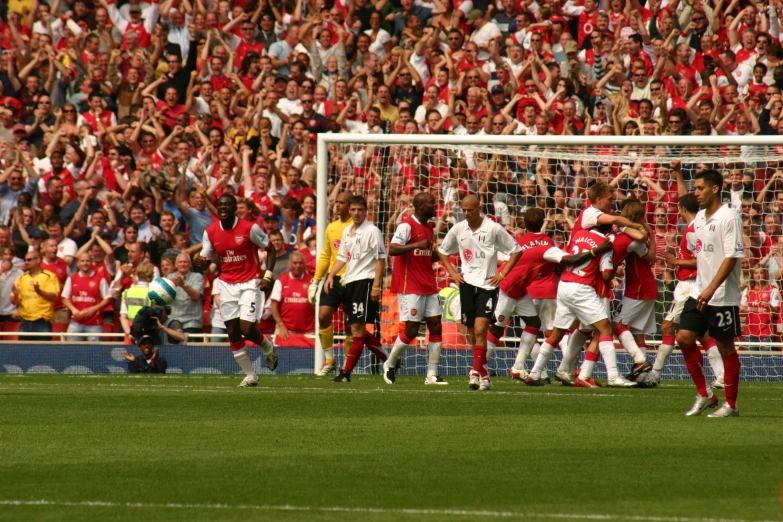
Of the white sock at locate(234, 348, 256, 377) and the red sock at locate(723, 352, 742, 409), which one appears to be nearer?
the red sock at locate(723, 352, 742, 409)

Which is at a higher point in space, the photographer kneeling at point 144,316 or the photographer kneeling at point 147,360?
the photographer kneeling at point 144,316

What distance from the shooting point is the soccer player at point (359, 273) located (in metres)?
15.6

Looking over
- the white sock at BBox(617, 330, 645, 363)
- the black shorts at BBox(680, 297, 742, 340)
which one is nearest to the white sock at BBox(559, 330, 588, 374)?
the white sock at BBox(617, 330, 645, 363)

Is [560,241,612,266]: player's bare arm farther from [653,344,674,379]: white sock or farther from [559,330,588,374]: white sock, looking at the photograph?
[653,344,674,379]: white sock

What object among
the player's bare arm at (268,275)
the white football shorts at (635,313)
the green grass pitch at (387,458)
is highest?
the player's bare arm at (268,275)

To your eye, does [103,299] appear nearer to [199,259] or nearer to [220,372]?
[220,372]

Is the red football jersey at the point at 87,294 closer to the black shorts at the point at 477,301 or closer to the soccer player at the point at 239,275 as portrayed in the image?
the soccer player at the point at 239,275

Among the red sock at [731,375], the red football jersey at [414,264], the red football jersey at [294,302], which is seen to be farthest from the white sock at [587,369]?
the red football jersey at [294,302]

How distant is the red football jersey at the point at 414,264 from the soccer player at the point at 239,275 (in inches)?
64.5

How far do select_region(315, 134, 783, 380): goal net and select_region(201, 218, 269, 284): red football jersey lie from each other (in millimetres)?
2488

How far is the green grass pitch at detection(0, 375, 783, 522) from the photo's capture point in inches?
246

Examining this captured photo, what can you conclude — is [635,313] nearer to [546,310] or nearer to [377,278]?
[546,310]

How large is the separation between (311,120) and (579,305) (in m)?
9.67

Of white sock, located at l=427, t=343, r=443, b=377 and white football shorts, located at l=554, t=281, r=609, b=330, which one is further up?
white football shorts, located at l=554, t=281, r=609, b=330
